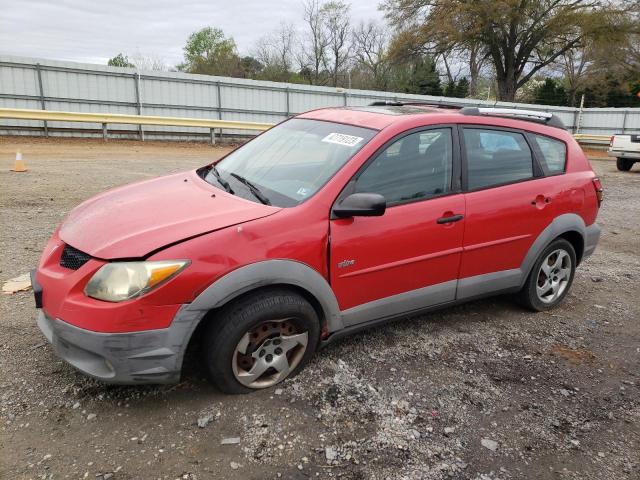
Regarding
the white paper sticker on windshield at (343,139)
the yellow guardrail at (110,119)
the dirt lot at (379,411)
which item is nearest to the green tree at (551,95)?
the yellow guardrail at (110,119)

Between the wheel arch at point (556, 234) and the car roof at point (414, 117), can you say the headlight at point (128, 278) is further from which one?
the wheel arch at point (556, 234)

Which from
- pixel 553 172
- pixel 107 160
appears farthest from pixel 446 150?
pixel 107 160

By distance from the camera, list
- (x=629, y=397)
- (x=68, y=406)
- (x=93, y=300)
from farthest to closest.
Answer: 1. (x=629, y=397)
2. (x=68, y=406)
3. (x=93, y=300)

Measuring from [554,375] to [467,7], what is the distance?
3224 cm

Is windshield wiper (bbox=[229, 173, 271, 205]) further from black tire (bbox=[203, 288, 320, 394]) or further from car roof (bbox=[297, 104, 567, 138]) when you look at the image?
car roof (bbox=[297, 104, 567, 138])

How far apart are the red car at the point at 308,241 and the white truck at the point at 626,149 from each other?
1339 centimetres

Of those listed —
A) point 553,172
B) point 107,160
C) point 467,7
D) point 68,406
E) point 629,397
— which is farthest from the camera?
point 467,7

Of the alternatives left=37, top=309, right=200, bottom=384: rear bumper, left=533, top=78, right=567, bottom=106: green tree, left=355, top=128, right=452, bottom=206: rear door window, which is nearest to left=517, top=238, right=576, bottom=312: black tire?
left=355, top=128, right=452, bottom=206: rear door window

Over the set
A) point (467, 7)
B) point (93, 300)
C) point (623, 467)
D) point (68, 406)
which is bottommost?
point (623, 467)

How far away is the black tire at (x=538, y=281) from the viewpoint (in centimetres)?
423

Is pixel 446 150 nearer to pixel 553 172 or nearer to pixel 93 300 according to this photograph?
pixel 553 172

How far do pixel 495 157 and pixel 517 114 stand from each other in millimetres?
598

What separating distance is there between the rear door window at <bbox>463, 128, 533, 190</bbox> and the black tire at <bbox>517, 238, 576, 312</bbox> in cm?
69

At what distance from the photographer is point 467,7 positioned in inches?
1213
